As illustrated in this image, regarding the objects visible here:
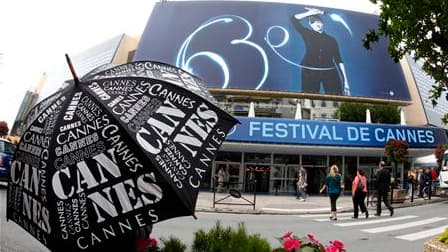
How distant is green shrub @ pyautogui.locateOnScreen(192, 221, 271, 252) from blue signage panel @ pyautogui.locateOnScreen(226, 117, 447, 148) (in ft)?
71.8

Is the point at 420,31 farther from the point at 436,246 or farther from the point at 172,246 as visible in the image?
the point at 172,246

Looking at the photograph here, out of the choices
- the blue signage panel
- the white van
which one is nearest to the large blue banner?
the blue signage panel

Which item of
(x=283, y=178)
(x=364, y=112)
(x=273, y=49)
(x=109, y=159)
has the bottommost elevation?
(x=109, y=159)

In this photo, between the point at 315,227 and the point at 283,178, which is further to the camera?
the point at 283,178

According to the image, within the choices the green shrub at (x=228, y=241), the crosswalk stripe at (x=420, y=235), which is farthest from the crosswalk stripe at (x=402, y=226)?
the green shrub at (x=228, y=241)

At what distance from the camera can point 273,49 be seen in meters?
37.0

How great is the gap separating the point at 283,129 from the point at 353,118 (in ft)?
45.0

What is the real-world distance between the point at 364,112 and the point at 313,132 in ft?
46.6

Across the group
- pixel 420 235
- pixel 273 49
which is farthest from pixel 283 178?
pixel 420 235

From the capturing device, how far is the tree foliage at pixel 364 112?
37.9 m

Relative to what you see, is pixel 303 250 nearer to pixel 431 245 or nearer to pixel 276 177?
pixel 431 245

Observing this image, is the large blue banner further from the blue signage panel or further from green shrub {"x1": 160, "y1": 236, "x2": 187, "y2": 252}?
green shrub {"x1": 160, "y1": 236, "x2": 187, "y2": 252}

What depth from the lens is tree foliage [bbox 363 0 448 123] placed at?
3.77 meters

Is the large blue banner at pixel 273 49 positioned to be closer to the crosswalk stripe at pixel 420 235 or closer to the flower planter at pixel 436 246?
the crosswalk stripe at pixel 420 235
